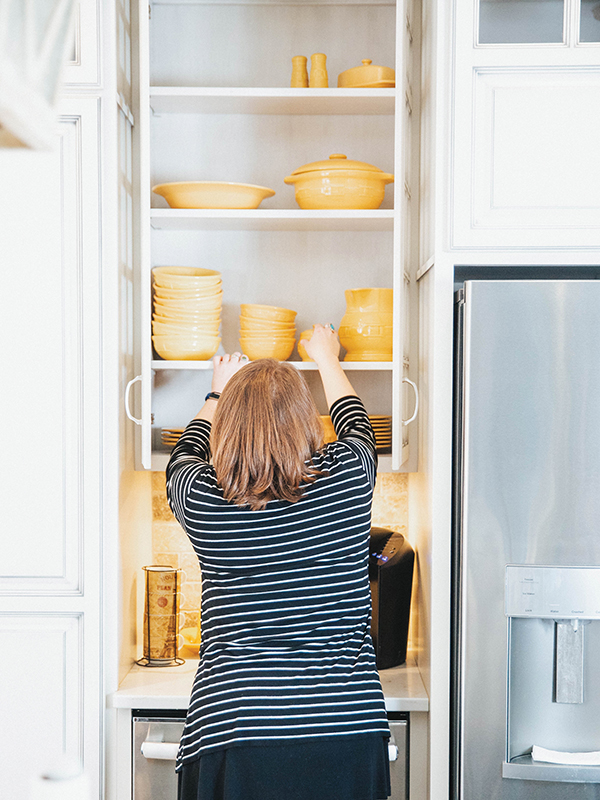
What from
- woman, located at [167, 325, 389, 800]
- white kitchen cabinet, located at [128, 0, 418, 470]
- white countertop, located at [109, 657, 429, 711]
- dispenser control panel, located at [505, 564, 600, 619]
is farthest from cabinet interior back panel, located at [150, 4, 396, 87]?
white countertop, located at [109, 657, 429, 711]

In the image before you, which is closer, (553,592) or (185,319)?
(553,592)

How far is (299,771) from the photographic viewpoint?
144 cm

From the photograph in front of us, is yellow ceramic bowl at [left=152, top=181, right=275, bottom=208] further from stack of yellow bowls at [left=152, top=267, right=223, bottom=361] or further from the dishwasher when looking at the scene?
the dishwasher

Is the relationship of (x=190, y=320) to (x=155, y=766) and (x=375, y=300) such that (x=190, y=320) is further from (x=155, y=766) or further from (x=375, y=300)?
(x=155, y=766)

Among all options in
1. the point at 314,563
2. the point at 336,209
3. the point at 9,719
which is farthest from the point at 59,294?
the point at 9,719

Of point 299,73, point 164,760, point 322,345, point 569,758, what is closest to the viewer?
point 569,758

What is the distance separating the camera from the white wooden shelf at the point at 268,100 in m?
1.93

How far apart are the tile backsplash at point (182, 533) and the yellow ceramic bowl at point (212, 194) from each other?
80cm

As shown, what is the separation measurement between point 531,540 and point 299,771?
641 millimetres

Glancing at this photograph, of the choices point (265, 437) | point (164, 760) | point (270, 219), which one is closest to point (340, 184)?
point (270, 219)

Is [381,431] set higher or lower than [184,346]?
lower

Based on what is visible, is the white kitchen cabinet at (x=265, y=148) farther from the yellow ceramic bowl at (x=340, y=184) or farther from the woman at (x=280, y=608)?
the woman at (x=280, y=608)

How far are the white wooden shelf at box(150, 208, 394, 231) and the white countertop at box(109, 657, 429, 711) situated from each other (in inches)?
45.1

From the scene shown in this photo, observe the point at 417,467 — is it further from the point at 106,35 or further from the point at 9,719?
the point at 106,35
